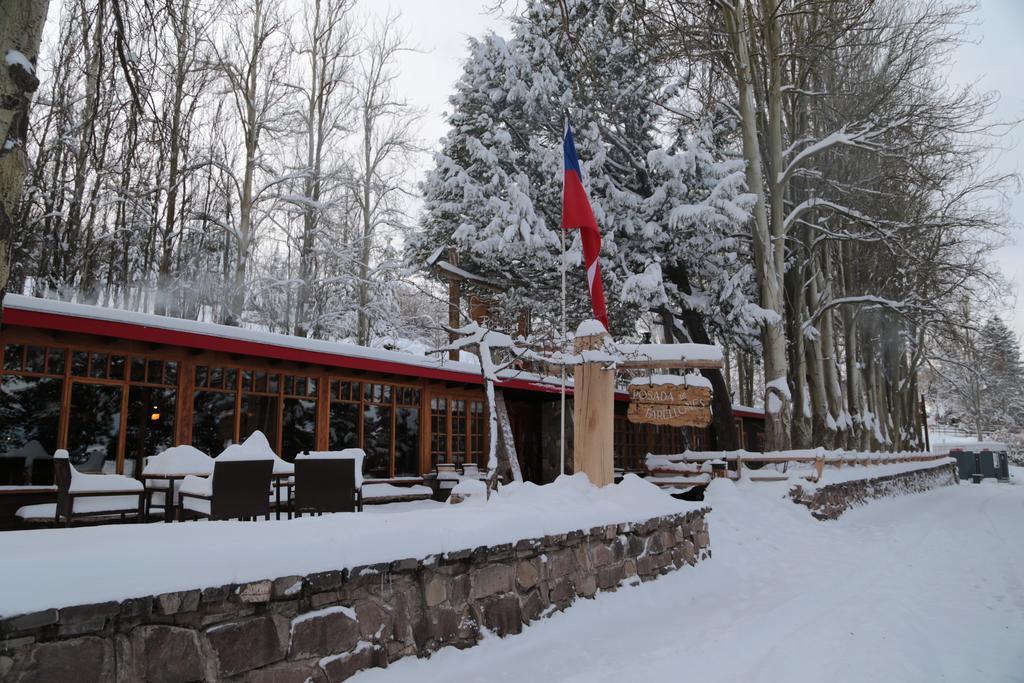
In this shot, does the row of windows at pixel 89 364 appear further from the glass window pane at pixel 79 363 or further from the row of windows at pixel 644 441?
the row of windows at pixel 644 441

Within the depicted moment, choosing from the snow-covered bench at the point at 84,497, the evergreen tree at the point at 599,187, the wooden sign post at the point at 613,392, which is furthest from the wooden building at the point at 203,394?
the evergreen tree at the point at 599,187

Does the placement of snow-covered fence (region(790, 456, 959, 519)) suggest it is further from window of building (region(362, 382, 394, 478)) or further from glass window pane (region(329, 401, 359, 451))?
glass window pane (region(329, 401, 359, 451))

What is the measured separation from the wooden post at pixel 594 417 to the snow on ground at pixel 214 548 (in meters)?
1.54

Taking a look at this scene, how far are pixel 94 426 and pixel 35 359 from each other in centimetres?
96

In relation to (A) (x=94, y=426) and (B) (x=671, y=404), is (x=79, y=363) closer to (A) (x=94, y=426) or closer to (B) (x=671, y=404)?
(A) (x=94, y=426)

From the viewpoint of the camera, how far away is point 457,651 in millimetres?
3559

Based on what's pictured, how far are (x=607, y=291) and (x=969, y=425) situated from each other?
53.4m

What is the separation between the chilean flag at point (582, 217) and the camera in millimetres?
6496

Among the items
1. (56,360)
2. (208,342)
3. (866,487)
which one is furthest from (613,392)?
(866,487)

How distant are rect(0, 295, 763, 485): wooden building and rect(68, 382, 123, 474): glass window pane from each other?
0.01 metres

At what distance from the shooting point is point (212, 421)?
28.6 ft

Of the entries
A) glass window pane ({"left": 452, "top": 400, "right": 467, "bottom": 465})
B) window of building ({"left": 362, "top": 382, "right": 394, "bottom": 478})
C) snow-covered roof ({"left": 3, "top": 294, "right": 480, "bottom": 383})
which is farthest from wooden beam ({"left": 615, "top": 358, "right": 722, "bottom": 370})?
glass window pane ({"left": 452, "top": 400, "right": 467, "bottom": 465})

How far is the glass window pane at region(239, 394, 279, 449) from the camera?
357 inches

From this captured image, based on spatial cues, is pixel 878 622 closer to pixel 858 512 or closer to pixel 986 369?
pixel 858 512
